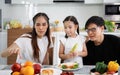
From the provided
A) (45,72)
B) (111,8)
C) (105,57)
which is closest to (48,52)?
(105,57)

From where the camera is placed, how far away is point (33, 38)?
88.0 inches

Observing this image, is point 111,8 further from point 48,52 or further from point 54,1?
point 48,52

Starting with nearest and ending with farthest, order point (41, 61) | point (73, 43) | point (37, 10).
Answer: point (41, 61) → point (73, 43) → point (37, 10)

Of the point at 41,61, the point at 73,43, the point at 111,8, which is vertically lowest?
the point at 41,61

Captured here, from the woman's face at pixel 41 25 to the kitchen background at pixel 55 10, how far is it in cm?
233

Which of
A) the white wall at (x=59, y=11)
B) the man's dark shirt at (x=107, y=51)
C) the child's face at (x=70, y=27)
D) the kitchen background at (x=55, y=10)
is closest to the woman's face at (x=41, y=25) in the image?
the child's face at (x=70, y=27)

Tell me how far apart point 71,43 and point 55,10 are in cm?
235

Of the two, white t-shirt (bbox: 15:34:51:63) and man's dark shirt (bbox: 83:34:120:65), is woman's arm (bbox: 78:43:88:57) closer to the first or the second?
man's dark shirt (bbox: 83:34:120:65)

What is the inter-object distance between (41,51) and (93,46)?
1.62 ft

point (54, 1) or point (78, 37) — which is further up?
point (54, 1)

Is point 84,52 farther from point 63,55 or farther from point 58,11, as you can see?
point 58,11

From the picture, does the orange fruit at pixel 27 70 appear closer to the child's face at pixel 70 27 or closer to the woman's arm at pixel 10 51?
the woman's arm at pixel 10 51

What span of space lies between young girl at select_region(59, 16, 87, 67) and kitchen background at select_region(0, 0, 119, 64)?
2.18m

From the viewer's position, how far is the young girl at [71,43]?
227 centimetres
